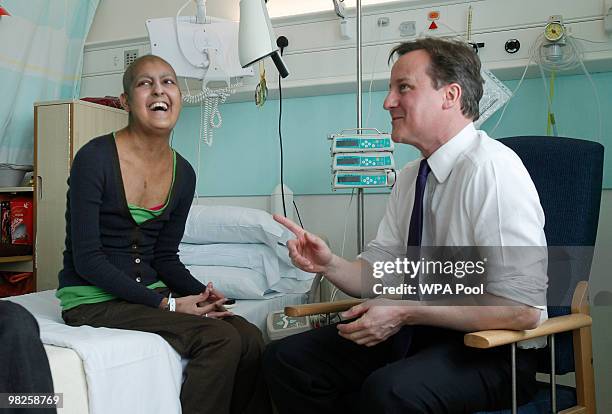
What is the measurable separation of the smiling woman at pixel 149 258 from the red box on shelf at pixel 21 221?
1.33m

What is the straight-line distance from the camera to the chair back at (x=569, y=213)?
1578mm

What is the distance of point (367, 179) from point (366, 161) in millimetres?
68

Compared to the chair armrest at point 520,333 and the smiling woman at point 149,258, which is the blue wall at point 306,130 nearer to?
the smiling woman at point 149,258

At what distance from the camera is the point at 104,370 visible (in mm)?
1446

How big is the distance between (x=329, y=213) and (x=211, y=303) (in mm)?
1053

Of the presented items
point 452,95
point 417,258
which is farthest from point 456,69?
point 417,258

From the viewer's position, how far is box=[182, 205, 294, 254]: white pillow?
7.98ft

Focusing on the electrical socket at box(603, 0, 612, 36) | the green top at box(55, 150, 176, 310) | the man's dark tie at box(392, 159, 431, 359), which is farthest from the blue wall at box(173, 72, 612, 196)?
the green top at box(55, 150, 176, 310)

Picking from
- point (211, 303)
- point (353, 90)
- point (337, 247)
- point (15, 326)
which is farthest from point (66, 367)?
point (353, 90)

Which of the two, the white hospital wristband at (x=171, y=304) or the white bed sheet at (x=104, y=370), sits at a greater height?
the white hospital wristband at (x=171, y=304)

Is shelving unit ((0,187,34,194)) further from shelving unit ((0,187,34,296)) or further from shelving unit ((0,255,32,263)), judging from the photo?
shelving unit ((0,255,32,263))

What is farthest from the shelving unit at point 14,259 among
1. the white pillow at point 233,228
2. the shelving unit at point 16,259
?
the white pillow at point 233,228

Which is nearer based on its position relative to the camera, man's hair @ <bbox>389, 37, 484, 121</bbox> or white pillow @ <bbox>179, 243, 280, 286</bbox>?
man's hair @ <bbox>389, 37, 484, 121</bbox>

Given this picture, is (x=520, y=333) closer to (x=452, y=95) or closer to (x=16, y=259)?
(x=452, y=95)
